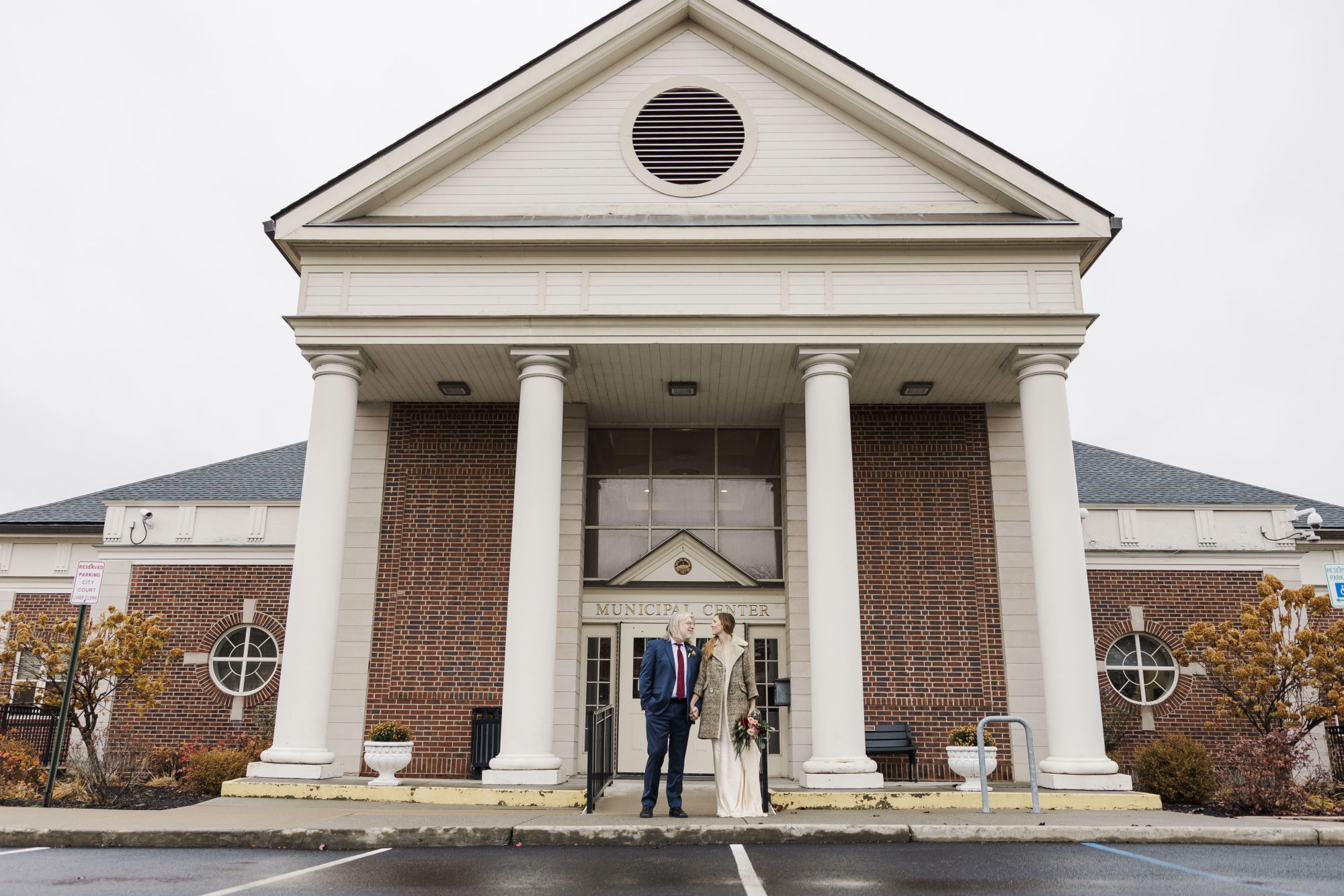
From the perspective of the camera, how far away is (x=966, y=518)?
14.8 meters

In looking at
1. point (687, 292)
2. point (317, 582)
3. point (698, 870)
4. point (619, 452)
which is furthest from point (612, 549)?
point (698, 870)

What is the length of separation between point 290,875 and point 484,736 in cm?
740

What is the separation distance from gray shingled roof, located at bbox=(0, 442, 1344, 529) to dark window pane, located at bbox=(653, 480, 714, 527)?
729cm

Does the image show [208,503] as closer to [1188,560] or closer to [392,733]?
[392,733]

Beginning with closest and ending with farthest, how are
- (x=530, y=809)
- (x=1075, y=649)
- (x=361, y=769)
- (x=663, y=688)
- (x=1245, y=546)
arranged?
(x=663, y=688) → (x=530, y=809) → (x=1075, y=649) → (x=361, y=769) → (x=1245, y=546)

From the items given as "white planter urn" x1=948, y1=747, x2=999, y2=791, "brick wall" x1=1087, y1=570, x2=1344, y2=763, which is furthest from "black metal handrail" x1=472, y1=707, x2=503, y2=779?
"brick wall" x1=1087, y1=570, x2=1344, y2=763

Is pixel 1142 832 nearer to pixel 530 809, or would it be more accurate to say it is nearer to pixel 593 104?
pixel 530 809

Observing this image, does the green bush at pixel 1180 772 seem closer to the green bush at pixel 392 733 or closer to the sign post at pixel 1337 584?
the sign post at pixel 1337 584

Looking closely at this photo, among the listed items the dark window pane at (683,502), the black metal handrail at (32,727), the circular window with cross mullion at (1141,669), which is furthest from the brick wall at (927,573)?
the black metal handrail at (32,727)

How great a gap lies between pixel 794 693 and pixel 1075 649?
4221mm

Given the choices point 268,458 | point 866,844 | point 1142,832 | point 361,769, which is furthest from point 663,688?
point 268,458

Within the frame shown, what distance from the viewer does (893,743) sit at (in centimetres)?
1366

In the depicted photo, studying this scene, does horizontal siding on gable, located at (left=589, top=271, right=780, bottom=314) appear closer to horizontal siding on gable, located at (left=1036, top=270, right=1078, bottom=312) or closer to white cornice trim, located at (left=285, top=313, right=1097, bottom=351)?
white cornice trim, located at (left=285, top=313, right=1097, bottom=351)

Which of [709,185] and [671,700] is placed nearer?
[671,700]
